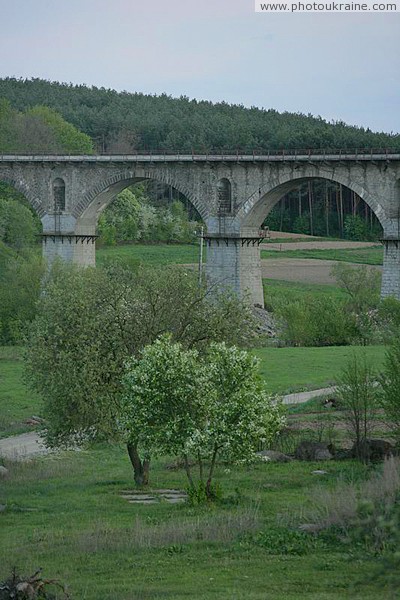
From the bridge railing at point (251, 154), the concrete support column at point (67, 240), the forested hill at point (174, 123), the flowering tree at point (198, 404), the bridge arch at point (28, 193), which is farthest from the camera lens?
the forested hill at point (174, 123)

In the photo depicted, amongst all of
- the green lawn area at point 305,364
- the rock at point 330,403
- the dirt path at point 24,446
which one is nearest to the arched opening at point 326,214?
the green lawn area at point 305,364

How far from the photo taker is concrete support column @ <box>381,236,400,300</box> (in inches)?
2410

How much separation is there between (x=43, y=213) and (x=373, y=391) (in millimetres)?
47706

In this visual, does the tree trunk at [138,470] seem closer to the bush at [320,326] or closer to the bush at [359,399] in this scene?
the bush at [359,399]

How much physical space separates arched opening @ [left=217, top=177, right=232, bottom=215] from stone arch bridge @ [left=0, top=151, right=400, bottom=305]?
5cm

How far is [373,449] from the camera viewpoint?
1156 inches

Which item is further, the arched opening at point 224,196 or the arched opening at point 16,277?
the arched opening at point 224,196

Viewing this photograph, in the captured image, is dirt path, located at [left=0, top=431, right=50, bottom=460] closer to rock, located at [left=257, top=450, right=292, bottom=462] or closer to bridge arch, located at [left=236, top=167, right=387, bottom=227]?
rock, located at [left=257, top=450, right=292, bottom=462]

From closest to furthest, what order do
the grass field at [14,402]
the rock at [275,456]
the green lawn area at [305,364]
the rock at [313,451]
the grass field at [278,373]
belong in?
1. the rock at [313,451]
2. the rock at [275,456]
3. the grass field at [14,402]
4. the grass field at [278,373]
5. the green lawn area at [305,364]

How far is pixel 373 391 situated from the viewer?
3109 cm

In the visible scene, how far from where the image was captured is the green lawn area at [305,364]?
151 ft

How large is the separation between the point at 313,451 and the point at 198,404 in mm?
5689

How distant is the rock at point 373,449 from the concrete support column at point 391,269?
3230cm

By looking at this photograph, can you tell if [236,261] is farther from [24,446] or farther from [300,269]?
[24,446]
